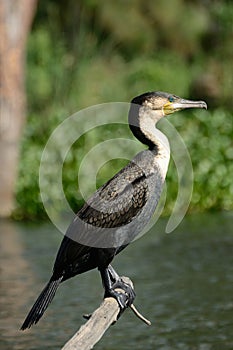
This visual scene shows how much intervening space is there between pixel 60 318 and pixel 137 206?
3569 millimetres

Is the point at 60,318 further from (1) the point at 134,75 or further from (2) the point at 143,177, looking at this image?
(1) the point at 134,75

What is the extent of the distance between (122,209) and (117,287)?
38cm

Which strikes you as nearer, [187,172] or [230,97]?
[187,172]

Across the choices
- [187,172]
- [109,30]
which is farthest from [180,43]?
[187,172]

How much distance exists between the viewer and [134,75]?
21578 millimetres

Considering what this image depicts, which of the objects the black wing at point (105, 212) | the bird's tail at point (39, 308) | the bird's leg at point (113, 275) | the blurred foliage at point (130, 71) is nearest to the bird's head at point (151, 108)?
the black wing at point (105, 212)

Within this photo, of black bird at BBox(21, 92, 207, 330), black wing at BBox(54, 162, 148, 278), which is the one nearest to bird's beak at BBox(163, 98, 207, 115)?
black bird at BBox(21, 92, 207, 330)

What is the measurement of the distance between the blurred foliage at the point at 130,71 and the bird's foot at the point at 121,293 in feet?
27.4

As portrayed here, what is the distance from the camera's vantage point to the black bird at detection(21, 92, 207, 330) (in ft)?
20.7

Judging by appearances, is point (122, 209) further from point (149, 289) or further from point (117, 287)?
point (149, 289)

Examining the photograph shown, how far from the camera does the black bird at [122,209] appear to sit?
6301mm

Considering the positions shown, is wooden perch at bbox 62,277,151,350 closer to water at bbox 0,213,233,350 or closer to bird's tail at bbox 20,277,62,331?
bird's tail at bbox 20,277,62,331

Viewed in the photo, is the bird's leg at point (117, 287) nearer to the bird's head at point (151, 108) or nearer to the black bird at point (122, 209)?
the black bird at point (122, 209)

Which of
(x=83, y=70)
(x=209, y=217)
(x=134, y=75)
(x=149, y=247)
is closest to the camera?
(x=149, y=247)
